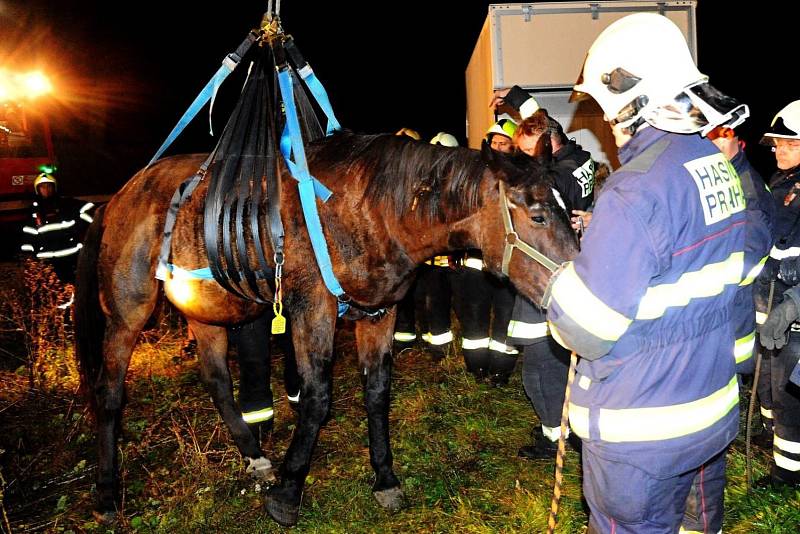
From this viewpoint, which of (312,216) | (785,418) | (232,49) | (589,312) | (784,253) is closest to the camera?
(589,312)

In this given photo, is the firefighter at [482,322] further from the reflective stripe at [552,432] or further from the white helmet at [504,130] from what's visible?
the reflective stripe at [552,432]

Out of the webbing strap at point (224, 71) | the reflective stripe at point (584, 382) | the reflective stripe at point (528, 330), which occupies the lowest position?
the reflective stripe at point (528, 330)

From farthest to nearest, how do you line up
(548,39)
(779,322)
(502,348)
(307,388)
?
(548,39) → (502,348) → (307,388) → (779,322)

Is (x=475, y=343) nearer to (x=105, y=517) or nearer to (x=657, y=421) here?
(x=105, y=517)

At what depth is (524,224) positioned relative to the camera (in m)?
2.66

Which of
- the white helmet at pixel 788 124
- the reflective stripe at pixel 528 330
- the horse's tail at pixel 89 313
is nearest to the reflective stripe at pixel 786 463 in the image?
the reflective stripe at pixel 528 330

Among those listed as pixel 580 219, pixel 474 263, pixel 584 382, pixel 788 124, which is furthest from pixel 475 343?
pixel 584 382

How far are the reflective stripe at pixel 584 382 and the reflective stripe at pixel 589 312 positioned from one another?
27 centimetres

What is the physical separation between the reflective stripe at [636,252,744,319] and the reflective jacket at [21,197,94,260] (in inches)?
298

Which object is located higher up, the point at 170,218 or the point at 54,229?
the point at 170,218

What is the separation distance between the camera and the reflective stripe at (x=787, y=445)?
Answer: 3.42 metres

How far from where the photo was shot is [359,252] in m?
3.14

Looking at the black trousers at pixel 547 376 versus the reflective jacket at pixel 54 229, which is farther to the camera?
the reflective jacket at pixel 54 229

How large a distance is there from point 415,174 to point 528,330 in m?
1.34
